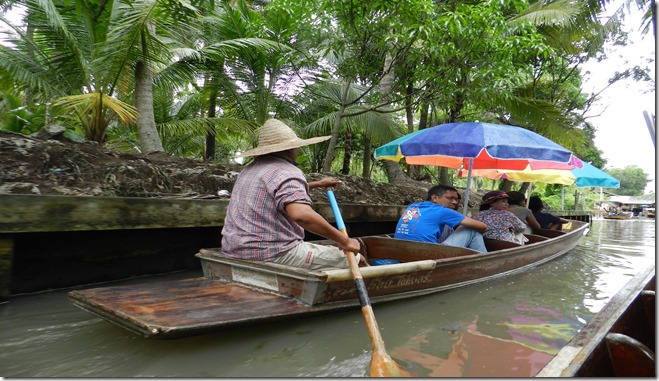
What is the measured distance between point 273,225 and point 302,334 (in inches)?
30.0

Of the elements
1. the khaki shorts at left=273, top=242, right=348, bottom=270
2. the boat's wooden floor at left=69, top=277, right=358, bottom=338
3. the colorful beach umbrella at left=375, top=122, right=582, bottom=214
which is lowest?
the boat's wooden floor at left=69, top=277, right=358, bottom=338

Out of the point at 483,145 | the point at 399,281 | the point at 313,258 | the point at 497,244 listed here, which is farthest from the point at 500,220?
the point at 313,258

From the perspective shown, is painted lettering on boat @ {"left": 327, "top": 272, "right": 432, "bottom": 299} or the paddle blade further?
painted lettering on boat @ {"left": 327, "top": 272, "right": 432, "bottom": 299}

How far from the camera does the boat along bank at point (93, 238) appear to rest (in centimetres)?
299

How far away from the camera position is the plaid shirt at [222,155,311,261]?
2693mm

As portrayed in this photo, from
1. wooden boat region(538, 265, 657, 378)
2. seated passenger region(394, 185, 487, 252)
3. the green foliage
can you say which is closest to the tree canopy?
seated passenger region(394, 185, 487, 252)

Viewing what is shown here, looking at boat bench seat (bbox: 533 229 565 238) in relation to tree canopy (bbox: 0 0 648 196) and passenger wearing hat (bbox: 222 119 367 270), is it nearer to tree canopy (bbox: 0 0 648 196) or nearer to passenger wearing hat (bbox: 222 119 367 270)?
tree canopy (bbox: 0 0 648 196)

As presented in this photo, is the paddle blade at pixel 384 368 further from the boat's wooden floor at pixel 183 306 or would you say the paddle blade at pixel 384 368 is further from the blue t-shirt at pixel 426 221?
the blue t-shirt at pixel 426 221

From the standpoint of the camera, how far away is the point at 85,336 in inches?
102

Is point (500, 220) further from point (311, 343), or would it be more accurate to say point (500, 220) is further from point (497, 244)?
point (311, 343)

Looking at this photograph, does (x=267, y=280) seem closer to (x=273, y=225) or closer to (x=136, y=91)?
(x=273, y=225)

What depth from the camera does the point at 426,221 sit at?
4.32m

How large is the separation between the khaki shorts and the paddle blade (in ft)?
2.98

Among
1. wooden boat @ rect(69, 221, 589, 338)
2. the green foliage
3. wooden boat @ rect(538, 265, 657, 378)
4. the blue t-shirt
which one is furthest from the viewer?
the green foliage
